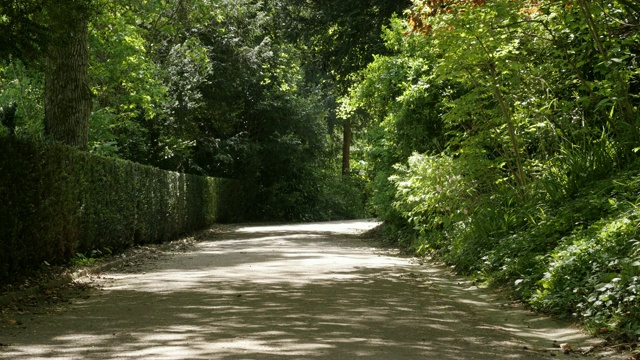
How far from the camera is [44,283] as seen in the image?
11625 millimetres

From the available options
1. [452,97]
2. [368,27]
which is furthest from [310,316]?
[368,27]

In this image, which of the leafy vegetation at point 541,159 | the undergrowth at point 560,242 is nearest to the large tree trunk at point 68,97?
the leafy vegetation at point 541,159

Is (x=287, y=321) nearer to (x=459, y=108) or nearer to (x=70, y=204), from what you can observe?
(x=70, y=204)

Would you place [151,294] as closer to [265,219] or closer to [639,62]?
[639,62]

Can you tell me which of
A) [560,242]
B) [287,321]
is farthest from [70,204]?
[560,242]

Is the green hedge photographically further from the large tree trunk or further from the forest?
the large tree trunk

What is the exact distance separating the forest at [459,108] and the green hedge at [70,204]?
2.98 feet

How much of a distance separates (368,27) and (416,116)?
5.30 metres

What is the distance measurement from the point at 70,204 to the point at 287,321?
691 centimetres

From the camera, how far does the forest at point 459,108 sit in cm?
999

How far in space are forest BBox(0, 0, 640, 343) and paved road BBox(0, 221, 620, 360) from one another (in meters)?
0.75

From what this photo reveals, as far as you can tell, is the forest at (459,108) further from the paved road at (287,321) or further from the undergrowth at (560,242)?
the paved road at (287,321)

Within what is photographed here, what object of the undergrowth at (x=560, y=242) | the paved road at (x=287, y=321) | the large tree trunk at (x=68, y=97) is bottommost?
the paved road at (x=287, y=321)

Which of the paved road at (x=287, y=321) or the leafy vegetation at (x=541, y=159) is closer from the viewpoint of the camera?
the paved road at (x=287, y=321)
